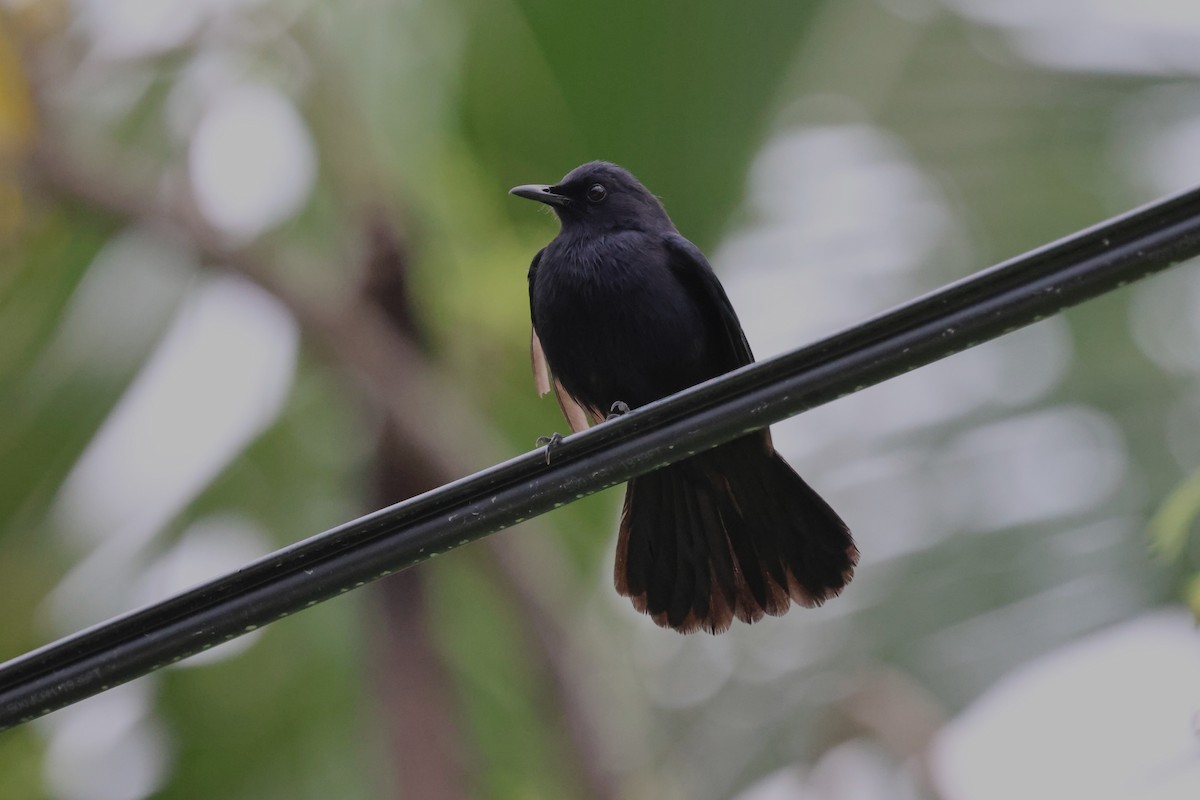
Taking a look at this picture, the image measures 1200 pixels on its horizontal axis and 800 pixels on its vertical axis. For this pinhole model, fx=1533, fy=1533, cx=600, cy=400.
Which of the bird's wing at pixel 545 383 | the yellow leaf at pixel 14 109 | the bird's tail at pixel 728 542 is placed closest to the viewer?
the bird's tail at pixel 728 542

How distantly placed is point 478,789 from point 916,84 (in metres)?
5.17

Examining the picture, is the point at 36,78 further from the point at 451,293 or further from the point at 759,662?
the point at 759,662

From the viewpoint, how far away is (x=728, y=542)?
163 inches

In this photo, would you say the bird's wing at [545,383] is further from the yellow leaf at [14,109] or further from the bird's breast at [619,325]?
the yellow leaf at [14,109]

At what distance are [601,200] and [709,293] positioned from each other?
58 cm

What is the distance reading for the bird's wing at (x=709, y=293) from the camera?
171 inches

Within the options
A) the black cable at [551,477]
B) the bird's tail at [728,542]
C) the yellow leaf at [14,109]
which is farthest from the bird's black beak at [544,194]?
the yellow leaf at [14,109]

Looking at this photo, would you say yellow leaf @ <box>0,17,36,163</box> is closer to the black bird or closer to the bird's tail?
the black bird

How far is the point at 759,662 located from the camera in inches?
462

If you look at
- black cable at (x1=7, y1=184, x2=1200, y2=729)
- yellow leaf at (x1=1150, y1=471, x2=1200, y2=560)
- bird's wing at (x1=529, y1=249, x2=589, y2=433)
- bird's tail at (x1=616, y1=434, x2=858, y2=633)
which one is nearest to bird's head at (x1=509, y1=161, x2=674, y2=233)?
bird's wing at (x1=529, y1=249, x2=589, y2=433)

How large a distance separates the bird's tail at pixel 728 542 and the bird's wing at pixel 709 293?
400 mm

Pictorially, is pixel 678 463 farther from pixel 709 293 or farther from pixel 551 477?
pixel 551 477

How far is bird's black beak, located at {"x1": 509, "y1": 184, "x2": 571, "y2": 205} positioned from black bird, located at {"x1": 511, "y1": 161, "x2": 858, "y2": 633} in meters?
0.03

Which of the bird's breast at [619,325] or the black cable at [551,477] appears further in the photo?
the bird's breast at [619,325]
